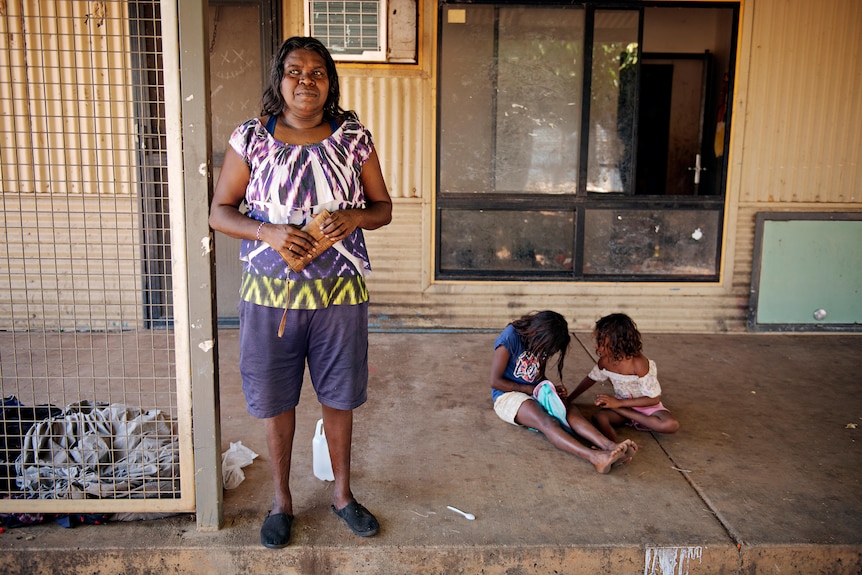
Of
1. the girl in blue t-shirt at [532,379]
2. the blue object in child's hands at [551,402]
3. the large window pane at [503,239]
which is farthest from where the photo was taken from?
the large window pane at [503,239]

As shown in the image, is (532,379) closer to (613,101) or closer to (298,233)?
(298,233)

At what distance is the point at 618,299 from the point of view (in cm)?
591

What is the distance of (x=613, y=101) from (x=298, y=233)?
13.3 feet

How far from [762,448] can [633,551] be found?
1281 millimetres

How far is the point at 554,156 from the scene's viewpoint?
584 cm

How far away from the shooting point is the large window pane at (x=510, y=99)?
5648 millimetres

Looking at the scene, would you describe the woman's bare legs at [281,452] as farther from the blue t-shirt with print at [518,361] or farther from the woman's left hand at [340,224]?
the blue t-shirt with print at [518,361]

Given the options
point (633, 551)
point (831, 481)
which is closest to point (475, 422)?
point (633, 551)

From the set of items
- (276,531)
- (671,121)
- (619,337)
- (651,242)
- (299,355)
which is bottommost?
(276,531)

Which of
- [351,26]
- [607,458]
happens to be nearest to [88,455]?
[607,458]

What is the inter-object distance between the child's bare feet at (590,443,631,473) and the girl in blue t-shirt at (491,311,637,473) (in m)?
0.07

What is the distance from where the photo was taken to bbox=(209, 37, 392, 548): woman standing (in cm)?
255

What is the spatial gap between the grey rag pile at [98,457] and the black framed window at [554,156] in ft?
10.3

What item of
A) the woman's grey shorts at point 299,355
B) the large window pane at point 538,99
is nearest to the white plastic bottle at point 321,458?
the woman's grey shorts at point 299,355
